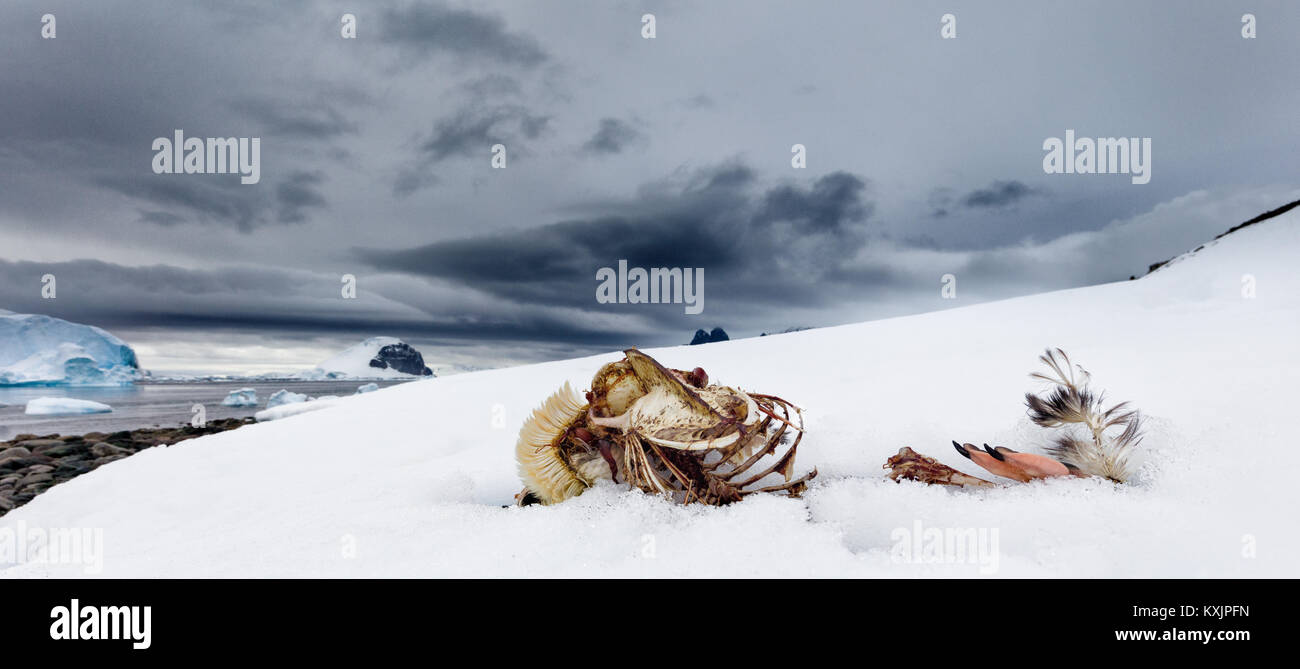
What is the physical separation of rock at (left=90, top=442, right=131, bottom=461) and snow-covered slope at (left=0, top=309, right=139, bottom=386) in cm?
3834

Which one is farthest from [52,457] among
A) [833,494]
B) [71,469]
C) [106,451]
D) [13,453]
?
[833,494]

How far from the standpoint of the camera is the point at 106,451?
652 centimetres

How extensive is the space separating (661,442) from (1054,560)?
107cm

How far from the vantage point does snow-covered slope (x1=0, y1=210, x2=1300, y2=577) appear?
1459 mm

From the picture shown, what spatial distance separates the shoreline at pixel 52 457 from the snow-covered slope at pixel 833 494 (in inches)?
104

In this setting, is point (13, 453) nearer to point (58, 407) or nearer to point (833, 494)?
point (833, 494)

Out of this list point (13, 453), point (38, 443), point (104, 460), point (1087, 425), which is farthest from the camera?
point (38, 443)

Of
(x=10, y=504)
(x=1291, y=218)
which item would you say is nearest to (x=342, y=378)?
(x=10, y=504)

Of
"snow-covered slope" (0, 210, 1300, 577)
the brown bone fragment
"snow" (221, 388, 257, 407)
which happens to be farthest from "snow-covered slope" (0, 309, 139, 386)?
the brown bone fragment

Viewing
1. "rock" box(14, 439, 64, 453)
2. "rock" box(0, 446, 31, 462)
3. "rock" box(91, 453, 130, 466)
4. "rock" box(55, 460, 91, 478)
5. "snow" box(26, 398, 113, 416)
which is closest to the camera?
"rock" box(55, 460, 91, 478)

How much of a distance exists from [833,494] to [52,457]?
8.55m

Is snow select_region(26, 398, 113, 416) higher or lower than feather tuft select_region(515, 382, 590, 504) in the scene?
lower

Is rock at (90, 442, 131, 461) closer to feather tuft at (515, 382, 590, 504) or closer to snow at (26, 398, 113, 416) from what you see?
feather tuft at (515, 382, 590, 504)
